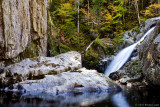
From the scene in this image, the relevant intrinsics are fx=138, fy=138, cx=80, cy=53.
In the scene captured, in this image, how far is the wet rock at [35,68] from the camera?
7.68 meters

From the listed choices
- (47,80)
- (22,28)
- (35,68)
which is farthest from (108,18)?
(47,80)

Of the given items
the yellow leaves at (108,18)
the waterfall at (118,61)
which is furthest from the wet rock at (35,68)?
the yellow leaves at (108,18)

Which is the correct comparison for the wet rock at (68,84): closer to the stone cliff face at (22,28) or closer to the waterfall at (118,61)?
the stone cliff face at (22,28)

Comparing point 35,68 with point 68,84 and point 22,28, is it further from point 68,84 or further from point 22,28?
point 22,28

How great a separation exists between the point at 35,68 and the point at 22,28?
10.4ft

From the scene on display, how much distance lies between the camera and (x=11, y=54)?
867 centimetres

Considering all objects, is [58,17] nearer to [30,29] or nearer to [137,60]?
[30,29]

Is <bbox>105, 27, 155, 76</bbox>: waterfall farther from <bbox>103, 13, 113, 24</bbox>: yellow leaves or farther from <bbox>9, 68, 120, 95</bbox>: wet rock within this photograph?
<bbox>103, 13, 113, 24</bbox>: yellow leaves

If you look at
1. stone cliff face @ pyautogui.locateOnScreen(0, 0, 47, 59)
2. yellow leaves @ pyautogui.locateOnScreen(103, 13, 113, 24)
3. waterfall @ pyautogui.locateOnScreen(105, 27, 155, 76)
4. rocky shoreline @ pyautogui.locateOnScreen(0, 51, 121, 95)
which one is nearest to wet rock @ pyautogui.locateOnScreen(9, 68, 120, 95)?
rocky shoreline @ pyautogui.locateOnScreen(0, 51, 121, 95)

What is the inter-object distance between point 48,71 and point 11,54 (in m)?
2.57

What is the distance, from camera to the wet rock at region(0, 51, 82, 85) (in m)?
7.68

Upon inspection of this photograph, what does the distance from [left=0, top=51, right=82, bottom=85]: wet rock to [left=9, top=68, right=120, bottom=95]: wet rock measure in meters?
0.73

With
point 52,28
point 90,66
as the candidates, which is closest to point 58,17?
point 52,28

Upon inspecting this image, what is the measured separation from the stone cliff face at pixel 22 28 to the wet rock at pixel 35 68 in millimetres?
1051
